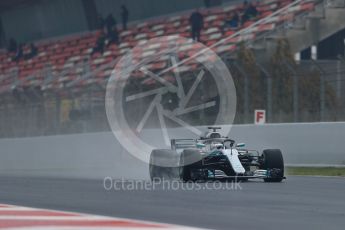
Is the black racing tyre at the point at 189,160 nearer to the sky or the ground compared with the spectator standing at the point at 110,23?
nearer to the ground

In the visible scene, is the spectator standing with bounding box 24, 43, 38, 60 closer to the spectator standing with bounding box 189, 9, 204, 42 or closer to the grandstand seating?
the grandstand seating

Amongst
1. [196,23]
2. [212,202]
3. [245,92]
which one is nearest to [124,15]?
[196,23]

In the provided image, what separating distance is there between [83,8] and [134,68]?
17.0 m

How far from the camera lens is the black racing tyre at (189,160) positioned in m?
15.8

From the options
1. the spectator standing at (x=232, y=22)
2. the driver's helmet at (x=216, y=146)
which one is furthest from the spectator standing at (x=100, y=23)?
the driver's helmet at (x=216, y=146)

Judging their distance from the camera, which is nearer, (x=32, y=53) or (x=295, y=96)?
(x=295, y=96)

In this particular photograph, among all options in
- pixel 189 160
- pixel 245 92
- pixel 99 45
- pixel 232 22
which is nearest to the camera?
pixel 189 160

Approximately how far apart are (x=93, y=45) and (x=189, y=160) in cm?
2554

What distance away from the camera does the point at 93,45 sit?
4081cm

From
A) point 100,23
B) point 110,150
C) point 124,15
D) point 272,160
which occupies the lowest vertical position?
point 110,150

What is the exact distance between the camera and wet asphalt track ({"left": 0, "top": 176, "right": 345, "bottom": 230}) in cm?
965

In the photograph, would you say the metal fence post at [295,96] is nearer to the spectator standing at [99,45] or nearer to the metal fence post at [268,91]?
the metal fence post at [268,91]

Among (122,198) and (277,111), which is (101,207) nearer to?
(122,198)

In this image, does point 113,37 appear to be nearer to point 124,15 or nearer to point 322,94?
point 124,15
